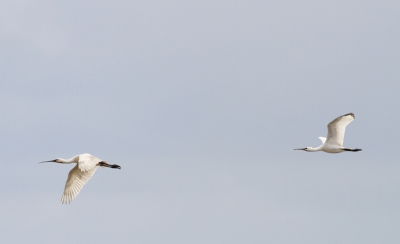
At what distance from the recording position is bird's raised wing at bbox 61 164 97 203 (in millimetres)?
47500

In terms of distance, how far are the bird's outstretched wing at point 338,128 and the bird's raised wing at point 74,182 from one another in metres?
10.8

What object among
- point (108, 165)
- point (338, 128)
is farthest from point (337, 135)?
point (108, 165)

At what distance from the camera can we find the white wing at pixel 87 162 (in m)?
45.5

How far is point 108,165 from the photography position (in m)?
47.7

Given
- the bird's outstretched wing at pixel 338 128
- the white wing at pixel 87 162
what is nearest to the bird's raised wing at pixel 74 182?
the white wing at pixel 87 162

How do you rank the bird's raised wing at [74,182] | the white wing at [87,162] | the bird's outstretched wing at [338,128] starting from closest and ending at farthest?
the white wing at [87,162]
the bird's raised wing at [74,182]
the bird's outstretched wing at [338,128]

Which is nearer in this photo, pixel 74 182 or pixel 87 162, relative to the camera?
pixel 87 162

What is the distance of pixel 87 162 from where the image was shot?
151 feet

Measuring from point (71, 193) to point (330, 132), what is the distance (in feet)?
38.4

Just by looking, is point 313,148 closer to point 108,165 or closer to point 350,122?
point 350,122

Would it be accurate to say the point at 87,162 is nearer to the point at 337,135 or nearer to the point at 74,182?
the point at 74,182

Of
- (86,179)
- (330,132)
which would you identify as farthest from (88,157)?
(330,132)

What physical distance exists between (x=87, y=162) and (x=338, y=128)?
11523 mm

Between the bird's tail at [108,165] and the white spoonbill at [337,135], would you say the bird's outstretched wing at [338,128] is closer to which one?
the white spoonbill at [337,135]
